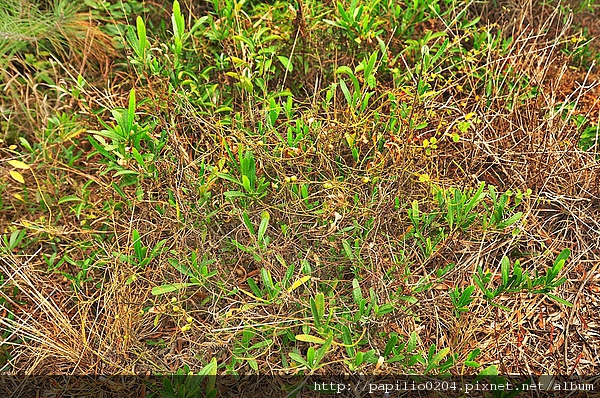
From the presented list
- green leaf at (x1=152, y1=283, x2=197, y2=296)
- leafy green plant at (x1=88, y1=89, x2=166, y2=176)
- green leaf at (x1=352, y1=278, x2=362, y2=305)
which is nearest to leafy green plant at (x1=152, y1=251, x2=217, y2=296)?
green leaf at (x1=152, y1=283, x2=197, y2=296)

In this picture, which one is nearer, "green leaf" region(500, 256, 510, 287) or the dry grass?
"green leaf" region(500, 256, 510, 287)

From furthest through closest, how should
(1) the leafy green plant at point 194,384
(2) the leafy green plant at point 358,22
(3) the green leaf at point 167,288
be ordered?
(2) the leafy green plant at point 358,22
(3) the green leaf at point 167,288
(1) the leafy green plant at point 194,384

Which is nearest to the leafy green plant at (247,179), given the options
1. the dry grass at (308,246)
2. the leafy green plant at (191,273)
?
the dry grass at (308,246)

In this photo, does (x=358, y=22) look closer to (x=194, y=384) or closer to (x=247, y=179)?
(x=247, y=179)

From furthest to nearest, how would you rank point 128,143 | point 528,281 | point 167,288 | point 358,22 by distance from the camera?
1. point 358,22
2. point 128,143
3. point 167,288
4. point 528,281

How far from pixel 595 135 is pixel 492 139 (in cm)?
41

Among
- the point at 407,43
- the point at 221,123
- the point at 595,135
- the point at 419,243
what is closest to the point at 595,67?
the point at 595,135

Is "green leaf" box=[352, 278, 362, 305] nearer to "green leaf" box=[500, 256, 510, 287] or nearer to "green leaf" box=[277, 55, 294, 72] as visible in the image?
"green leaf" box=[500, 256, 510, 287]

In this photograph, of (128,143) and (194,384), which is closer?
(194,384)

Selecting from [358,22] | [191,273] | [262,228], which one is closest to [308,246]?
[262,228]

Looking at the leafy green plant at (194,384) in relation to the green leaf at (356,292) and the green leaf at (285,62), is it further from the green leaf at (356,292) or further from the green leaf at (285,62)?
the green leaf at (285,62)

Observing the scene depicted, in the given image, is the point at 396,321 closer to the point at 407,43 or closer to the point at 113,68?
the point at 407,43

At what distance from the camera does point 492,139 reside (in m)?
2.15

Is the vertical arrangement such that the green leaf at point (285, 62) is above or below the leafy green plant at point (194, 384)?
above
